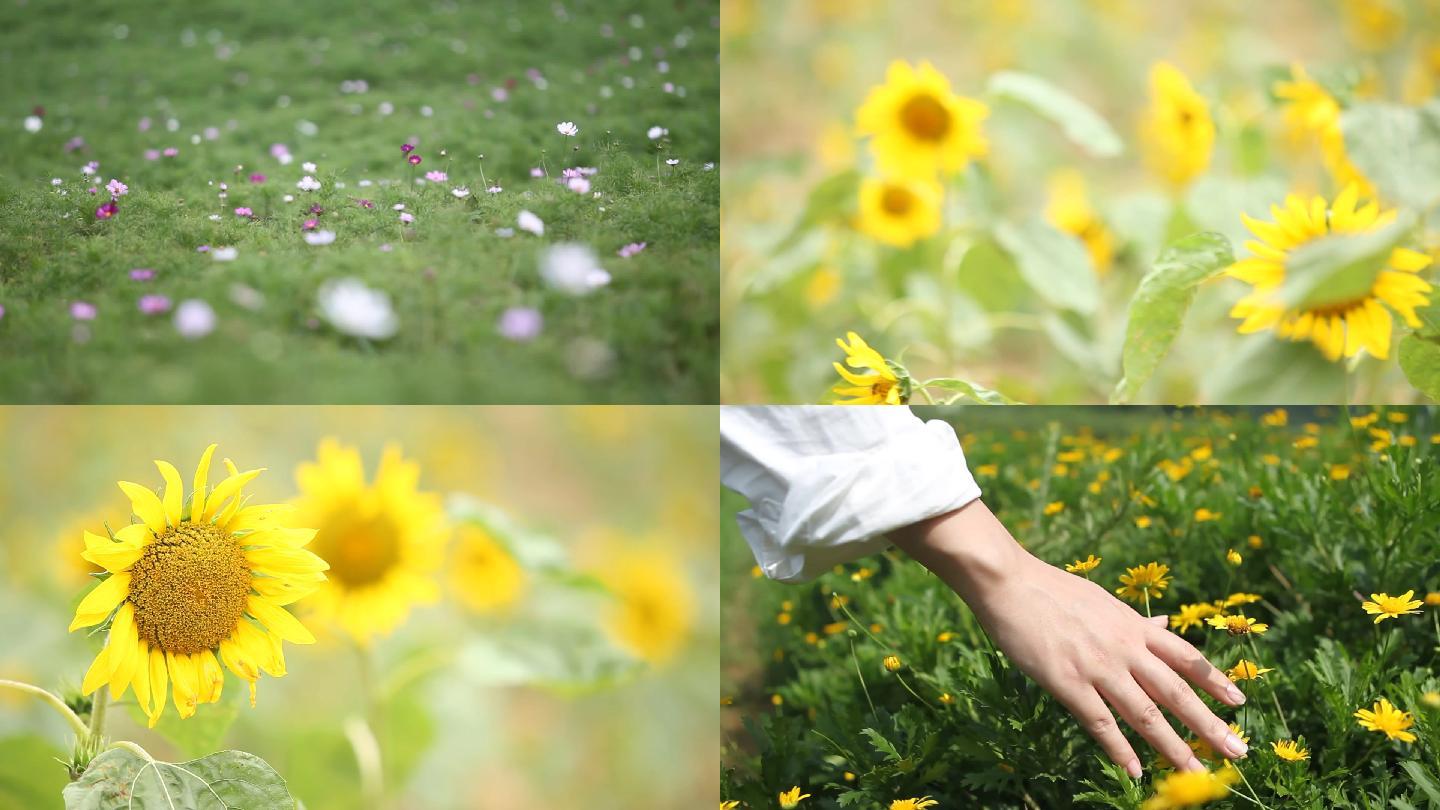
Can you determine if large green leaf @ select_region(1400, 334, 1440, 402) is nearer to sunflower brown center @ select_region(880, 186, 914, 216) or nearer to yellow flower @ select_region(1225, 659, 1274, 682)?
yellow flower @ select_region(1225, 659, 1274, 682)

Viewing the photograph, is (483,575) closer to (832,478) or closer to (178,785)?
(178,785)

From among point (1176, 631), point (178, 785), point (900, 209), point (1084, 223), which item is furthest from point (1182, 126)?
point (178, 785)

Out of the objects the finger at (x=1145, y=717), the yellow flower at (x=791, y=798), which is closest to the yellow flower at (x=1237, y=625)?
the finger at (x=1145, y=717)

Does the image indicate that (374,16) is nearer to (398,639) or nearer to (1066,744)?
(398,639)

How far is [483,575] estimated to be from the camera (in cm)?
124

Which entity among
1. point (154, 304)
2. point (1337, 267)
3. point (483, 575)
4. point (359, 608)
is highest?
point (1337, 267)

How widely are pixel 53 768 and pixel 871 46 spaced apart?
1.97 metres

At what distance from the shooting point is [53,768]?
2.97 ft

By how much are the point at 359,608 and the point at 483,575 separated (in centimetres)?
23

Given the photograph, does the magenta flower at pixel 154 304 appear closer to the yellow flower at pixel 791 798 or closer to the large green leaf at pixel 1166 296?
the yellow flower at pixel 791 798

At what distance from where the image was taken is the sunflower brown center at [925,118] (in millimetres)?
1334

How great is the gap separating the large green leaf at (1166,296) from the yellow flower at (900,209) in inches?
20.2

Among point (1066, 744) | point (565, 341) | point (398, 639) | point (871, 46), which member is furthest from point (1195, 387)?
point (871, 46)

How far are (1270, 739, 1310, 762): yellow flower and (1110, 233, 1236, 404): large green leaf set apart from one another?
1.07ft
